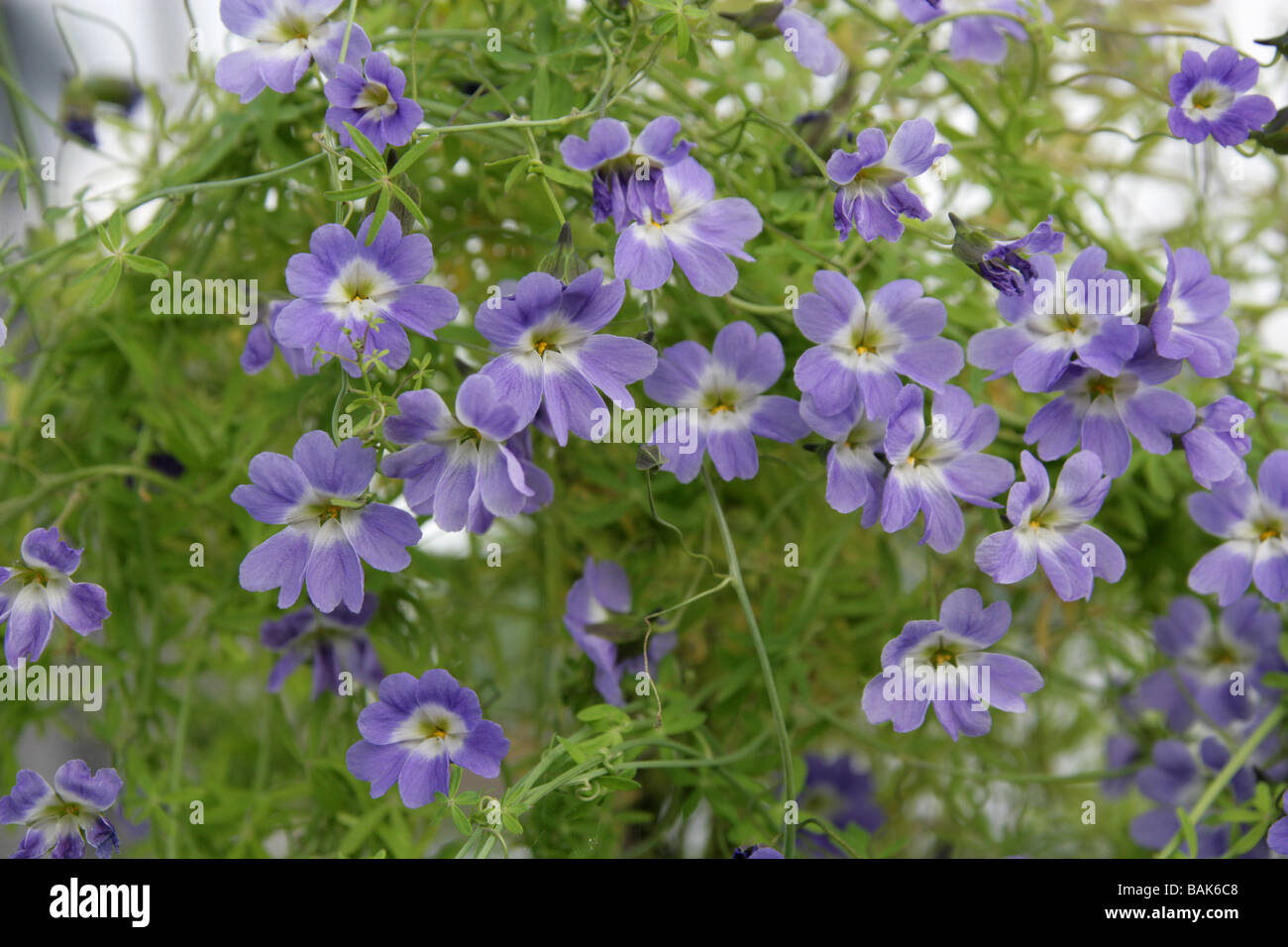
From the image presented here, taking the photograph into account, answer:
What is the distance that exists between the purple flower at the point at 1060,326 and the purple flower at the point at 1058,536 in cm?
5

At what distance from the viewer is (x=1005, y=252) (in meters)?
0.50

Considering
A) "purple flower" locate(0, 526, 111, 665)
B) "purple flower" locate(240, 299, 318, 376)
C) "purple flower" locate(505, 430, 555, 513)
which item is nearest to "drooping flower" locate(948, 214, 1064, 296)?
"purple flower" locate(505, 430, 555, 513)

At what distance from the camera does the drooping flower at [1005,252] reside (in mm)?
500

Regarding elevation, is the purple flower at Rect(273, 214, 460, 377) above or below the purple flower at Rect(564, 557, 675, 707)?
above

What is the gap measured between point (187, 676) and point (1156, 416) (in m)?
0.61

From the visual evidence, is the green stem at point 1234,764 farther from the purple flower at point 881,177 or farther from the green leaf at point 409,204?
the green leaf at point 409,204

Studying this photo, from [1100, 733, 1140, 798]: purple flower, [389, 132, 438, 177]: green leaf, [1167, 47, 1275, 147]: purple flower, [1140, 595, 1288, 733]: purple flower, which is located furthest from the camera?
[1100, 733, 1140, 798]: purple flower

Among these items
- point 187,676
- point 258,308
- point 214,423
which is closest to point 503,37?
point 258,308

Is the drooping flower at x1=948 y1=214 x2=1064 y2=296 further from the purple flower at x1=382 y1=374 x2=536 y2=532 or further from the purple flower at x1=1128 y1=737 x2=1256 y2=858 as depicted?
the purple flower at x1=1128 y1=737 x2=1256 y2=858

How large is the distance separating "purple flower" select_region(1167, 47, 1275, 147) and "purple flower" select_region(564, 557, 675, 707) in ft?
1.34

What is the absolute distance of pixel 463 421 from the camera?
47 centimetres

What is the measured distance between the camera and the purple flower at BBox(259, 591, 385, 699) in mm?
637

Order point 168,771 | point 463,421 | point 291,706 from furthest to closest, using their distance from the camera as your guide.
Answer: point 291,706 < point 168,771 < point 463,421

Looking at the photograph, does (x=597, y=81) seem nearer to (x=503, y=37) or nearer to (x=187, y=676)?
(x=503, y=37)
